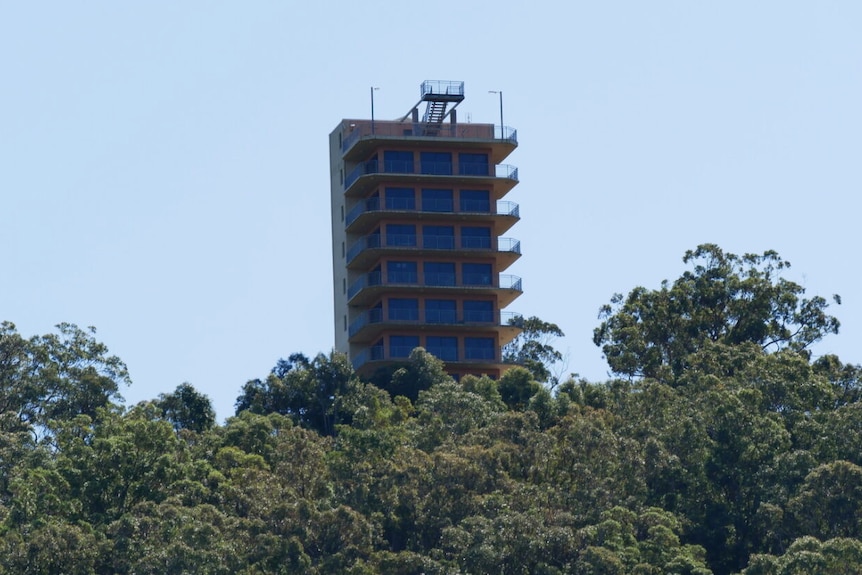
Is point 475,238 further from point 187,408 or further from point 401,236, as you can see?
point 187,408

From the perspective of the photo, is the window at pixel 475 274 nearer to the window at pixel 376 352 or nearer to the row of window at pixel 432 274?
the row of window at pixel 432 274

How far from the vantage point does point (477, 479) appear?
90.8 m

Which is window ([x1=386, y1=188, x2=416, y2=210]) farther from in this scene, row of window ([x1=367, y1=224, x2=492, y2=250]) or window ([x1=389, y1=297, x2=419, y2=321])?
window ([x1=389, y1=297, x2=419, y2=321])

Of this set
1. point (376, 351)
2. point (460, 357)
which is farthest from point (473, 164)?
point (376, 351)

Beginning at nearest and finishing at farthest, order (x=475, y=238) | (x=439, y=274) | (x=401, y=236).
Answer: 1. (x=439, y=274)
2. (x=401, y=236)
3. (x=475, y=238)

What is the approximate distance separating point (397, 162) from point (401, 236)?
501 cm

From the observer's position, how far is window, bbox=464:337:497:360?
134125 millimetres

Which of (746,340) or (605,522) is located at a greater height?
(746,340)

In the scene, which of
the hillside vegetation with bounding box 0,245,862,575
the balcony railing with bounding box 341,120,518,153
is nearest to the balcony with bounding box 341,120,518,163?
the balcony railing with bounding box 341,120,518,153

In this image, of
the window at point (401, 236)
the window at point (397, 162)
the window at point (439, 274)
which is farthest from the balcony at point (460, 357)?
the window at point (397, 162)

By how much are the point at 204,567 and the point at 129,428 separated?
43.1 ft

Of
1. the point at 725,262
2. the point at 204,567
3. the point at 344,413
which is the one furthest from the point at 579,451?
the point at 725,262

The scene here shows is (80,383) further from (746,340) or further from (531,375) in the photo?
(746,340)

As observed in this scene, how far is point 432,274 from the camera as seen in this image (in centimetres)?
13462
